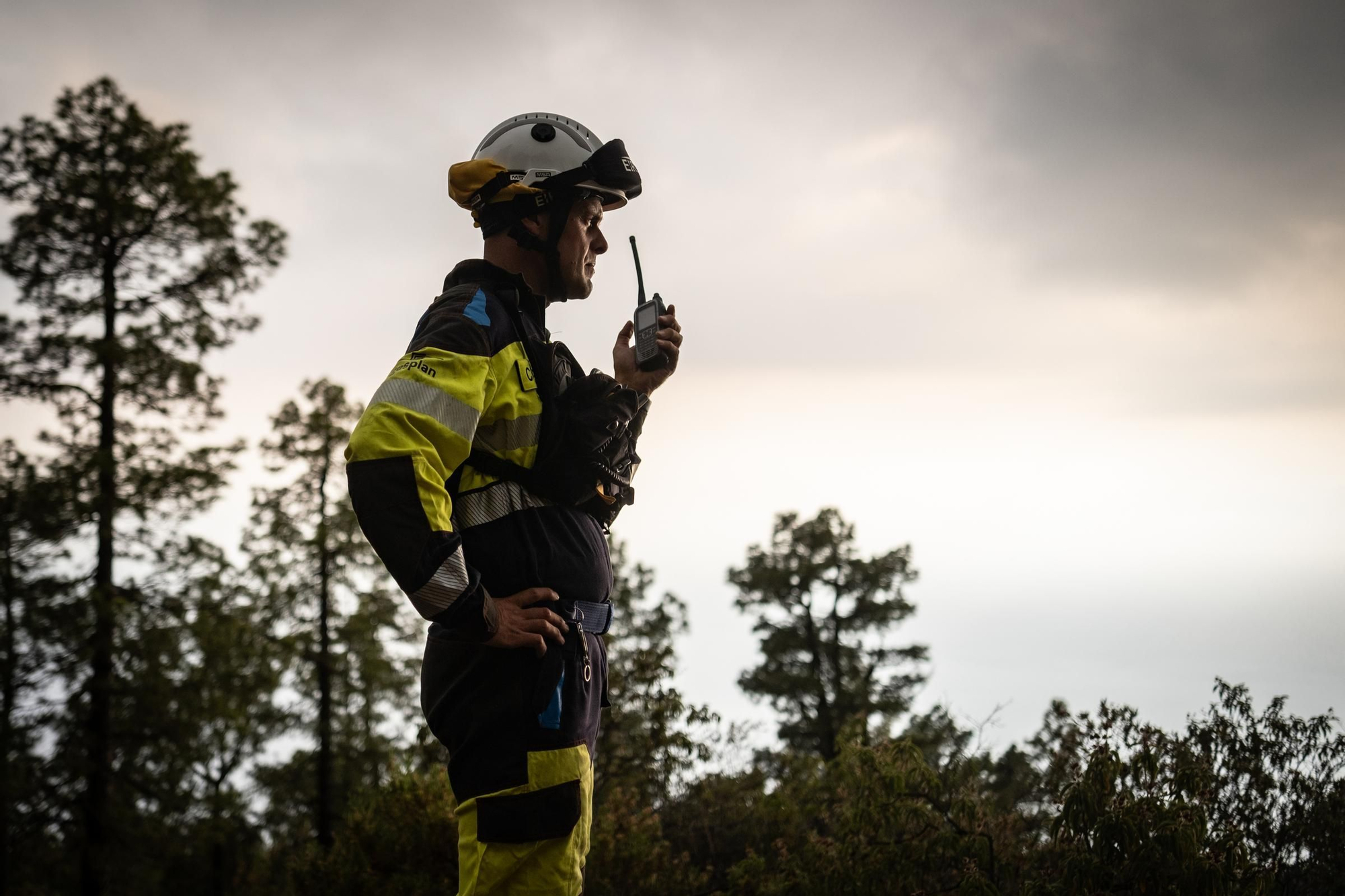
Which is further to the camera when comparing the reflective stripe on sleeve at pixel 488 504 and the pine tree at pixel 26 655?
the pine tree at pixel 26 655

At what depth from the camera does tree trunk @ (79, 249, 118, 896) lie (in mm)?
13945

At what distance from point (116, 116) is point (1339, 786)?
1706 cm

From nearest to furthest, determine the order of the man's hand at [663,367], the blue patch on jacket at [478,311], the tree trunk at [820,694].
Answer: the blue patch on jacket at [478,311]
the man's hand at [663,367]
the tree trunk at [820,694]

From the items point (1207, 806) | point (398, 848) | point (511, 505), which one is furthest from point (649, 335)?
point (398, 848)

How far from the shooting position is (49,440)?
14352 millimetres

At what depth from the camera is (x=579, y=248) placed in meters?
3.02

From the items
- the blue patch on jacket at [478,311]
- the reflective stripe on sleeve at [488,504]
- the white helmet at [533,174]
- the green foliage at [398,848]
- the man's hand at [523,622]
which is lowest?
the green foliage at [398,848]

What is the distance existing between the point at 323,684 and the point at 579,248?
1939cm

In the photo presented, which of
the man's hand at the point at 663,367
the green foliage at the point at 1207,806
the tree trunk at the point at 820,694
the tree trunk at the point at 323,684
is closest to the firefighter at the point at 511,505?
the man's hand at the point at 663,367

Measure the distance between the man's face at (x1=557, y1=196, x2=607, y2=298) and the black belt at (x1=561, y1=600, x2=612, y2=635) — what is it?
3.12ft

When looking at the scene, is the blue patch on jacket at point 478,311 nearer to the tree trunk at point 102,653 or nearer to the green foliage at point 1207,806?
the green foliage at point 1207,806

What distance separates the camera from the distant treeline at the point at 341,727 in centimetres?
522

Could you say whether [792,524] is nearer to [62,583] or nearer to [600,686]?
[62,583]

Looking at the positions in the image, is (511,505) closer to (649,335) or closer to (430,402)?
(430,402)
